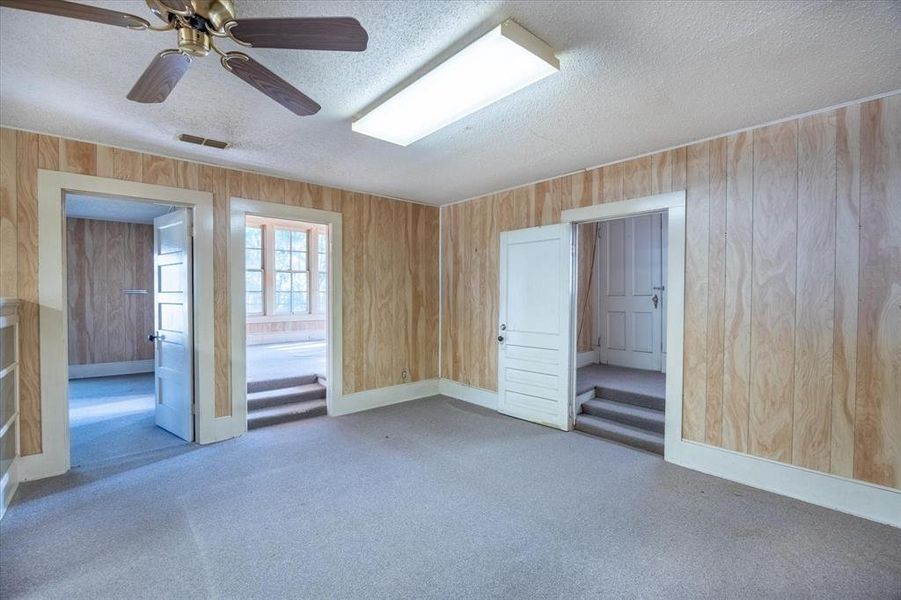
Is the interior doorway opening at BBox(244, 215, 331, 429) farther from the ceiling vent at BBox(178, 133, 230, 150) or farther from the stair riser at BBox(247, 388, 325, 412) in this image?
the ceiling vent at BBox(178, 133, 230, 150)

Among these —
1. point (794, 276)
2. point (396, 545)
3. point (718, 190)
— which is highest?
point (718, 190)

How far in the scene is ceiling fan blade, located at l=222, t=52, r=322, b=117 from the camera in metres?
1.50

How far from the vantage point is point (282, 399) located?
4.44 m

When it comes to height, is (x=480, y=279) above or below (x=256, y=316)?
above

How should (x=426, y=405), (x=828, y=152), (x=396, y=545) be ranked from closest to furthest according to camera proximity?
(x=396, y=545) < (x=828, y=152) < (x=426, y=405)

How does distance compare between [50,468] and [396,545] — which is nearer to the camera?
[396,545]

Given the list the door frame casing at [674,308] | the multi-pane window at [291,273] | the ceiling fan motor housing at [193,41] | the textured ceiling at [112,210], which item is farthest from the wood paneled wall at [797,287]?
the multi-pane window at [291,273]

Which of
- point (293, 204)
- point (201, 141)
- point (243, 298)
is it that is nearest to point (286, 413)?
point (243, 298)

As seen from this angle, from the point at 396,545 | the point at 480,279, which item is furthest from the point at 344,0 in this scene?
the point at 480,279

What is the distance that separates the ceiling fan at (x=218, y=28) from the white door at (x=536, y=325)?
2.98 meters

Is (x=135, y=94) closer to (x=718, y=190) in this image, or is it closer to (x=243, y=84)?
(x=243, y=84)

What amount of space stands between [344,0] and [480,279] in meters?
3.50

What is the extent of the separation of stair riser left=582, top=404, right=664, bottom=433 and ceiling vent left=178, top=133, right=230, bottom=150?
13.6 ft

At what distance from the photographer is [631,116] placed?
A: 8.52ft
